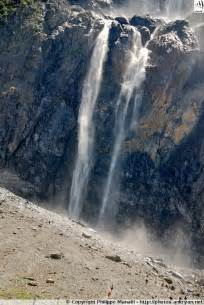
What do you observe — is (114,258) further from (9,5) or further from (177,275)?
(9,5)

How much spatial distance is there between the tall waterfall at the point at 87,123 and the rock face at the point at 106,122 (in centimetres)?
55

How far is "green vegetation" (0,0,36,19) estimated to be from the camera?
189ft

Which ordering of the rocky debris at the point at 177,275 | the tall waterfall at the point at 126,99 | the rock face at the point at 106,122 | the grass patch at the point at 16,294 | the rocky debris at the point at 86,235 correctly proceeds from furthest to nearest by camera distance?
the tall waterfall at the point at 126,99 → the rock face at the point at 106,122 → the rocky debris at the point at 86,235 → the rocky debris at the point at 177,275 → the grass patch at the point at 16,294

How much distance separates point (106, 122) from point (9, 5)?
1724 centimetres

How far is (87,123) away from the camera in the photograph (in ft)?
175

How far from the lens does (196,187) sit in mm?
49594

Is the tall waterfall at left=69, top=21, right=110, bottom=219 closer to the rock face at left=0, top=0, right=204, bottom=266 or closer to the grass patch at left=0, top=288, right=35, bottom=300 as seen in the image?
the rock face at left=0, top=0, right=204, bottom=266

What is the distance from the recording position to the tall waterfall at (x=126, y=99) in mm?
51031

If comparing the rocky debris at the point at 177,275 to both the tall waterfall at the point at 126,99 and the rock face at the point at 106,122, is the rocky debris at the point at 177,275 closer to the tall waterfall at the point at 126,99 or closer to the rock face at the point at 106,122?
the rock face at the point at 106,122

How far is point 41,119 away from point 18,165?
5.19 meters

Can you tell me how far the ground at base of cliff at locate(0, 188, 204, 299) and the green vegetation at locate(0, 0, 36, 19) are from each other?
26231 mm

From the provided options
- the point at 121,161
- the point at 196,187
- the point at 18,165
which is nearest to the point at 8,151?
the point at 18,165

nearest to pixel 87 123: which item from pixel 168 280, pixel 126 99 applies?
pixel 126 99

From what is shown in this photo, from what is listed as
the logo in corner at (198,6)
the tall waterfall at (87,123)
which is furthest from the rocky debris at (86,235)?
the logo in corner at (198,6)
